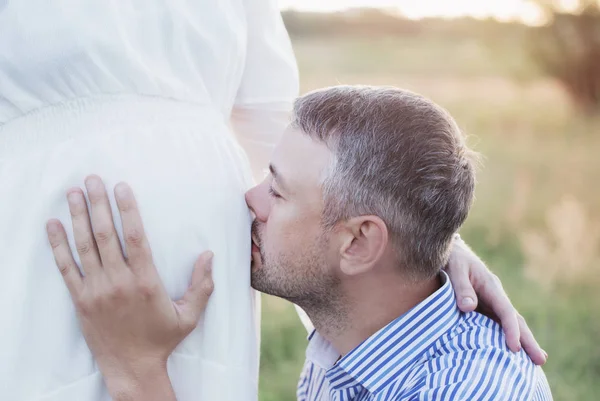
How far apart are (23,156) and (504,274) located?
4.30 m

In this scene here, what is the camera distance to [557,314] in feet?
15.6

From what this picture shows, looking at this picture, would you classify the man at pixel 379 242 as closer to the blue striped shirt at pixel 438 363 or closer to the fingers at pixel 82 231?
the blue striped shirt at pixel 438 363

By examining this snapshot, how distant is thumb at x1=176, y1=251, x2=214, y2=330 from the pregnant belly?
0.02m

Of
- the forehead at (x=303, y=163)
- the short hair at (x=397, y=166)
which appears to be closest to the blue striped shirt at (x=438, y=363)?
the short hair at (x=397, y=166)

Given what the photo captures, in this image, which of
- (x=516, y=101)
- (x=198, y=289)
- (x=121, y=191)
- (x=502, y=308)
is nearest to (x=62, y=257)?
(x=121, y=191)

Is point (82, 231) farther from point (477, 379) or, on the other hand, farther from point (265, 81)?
point (477, 379)

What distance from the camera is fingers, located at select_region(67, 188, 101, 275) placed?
139 centimetres

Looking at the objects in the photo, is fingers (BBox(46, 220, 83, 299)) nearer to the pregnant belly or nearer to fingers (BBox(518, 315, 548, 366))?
the pregnant belly

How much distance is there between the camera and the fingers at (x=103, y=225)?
1401 millimetres

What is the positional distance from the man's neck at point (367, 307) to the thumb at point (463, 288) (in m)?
0.06

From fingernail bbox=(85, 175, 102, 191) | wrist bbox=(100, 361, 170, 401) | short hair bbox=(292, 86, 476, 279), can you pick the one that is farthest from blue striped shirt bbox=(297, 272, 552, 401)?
fingernail bbox=(85, 175, 102, 191)

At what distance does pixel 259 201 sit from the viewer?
1.62 m

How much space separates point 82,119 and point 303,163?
1.53ft

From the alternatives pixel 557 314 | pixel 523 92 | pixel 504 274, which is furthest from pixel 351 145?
pixel 523 92
